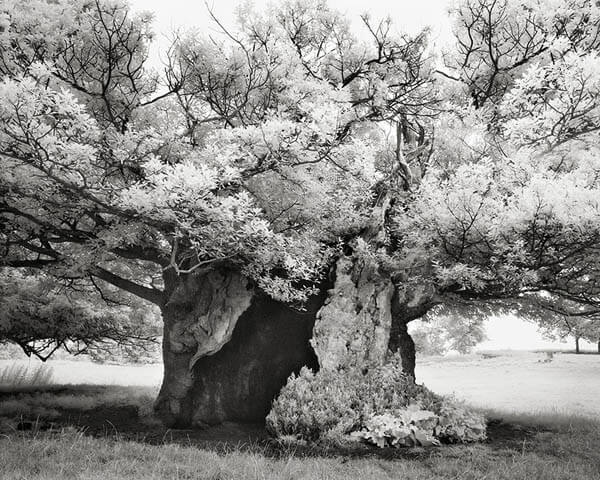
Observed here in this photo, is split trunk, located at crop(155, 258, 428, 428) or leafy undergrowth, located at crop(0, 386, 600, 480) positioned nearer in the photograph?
leafy undergrowth, located at crop(0, 386, 600, 480)

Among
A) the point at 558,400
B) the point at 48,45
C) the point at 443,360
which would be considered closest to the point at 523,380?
the point at 558,400

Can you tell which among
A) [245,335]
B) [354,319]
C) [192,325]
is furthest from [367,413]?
[192,325]

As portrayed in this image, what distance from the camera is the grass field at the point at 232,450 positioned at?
621 centimetres

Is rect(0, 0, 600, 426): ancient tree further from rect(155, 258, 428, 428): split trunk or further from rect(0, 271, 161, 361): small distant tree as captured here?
rect(0, 271, 161, 361): small distant tree

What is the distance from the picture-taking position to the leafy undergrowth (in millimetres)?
6105

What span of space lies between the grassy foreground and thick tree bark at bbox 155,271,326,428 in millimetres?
2717

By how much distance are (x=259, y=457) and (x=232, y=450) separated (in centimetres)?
97

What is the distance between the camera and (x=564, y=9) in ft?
31.9

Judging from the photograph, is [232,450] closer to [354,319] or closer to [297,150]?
[354,319]

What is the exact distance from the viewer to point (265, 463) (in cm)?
675

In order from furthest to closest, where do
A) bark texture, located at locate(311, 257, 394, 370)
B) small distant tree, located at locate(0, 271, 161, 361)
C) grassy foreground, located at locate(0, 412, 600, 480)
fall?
small distant tree, located at locate(0, 271, 161, 361), bark texture, located at locate(311, 257, 394, 370), grassy foreground, located at locate(0, 412, 600, 480)

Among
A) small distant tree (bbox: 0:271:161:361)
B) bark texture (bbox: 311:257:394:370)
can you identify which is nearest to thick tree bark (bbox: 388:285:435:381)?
bark texture (bbox: 311:257:394:370)

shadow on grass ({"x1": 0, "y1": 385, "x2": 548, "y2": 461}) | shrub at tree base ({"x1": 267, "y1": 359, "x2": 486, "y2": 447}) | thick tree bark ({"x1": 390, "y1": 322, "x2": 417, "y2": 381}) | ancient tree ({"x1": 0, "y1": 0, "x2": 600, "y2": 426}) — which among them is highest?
ancient tree ({"x1": 0, "y1": 0, "x2": 600, "y2": 426})

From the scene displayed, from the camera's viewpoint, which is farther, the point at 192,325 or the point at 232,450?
the point at 192,325
